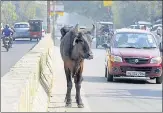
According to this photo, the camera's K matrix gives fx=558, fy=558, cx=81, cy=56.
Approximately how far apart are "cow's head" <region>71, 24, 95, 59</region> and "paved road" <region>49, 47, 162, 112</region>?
3.46 feet

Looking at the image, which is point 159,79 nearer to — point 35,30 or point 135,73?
point 135,73

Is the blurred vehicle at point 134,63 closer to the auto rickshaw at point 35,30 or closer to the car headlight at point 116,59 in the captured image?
the car headlight at point 116,59

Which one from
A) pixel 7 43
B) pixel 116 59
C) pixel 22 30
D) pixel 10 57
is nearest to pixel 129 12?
pixel 22 30

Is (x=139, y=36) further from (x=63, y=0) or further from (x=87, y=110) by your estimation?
(x=63, y=0)

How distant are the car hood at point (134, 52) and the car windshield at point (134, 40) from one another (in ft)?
0.99

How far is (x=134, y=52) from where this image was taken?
16656 mm

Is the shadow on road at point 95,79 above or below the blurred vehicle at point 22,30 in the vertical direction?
above

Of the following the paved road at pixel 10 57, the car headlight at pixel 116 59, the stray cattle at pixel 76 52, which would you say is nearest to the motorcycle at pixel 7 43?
the paved road at pixel 10 57

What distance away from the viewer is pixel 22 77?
7781 millimetres

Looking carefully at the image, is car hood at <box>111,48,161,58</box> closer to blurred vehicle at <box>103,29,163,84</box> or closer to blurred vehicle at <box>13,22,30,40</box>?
blurred vehicle at <box>103,29,163,84</box>

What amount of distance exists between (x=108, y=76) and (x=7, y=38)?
17.9 meters

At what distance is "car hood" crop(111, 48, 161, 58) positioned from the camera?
16500 mm

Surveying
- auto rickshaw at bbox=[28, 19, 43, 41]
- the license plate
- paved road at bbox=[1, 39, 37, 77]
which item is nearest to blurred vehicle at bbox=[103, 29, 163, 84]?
the license plate

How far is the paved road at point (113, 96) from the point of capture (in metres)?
11.2
